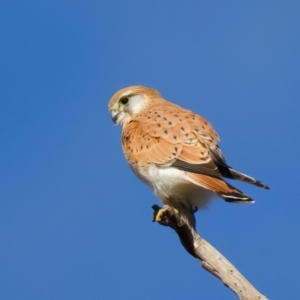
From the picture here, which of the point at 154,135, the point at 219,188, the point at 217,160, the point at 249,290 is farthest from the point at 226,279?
the point at 154,135

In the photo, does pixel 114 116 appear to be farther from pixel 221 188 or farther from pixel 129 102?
pixel 221 188

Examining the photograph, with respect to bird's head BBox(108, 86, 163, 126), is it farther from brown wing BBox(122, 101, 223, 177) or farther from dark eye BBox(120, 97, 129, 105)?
brown wing BBox(122, 101, 223, 177)

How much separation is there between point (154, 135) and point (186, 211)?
71cm

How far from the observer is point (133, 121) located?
7.05 meters

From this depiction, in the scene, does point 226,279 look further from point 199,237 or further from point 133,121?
point 133,121

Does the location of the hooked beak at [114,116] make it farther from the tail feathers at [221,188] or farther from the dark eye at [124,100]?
the tail feathers at [221,188]

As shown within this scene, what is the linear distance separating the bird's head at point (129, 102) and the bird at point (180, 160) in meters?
0.47

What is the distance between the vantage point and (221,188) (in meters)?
5.66

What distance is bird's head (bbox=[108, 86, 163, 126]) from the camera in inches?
295

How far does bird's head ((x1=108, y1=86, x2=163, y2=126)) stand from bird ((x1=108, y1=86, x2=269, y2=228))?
468 millimetres

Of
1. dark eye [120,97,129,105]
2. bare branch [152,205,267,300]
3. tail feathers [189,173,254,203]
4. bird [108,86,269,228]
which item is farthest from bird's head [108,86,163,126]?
bare branch [152,205,267,300]

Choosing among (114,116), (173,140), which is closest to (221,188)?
(173,140)

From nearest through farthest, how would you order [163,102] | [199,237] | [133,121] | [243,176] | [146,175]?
[199,237]
[243,176]
[146,175]
[133,121]
[163,102]

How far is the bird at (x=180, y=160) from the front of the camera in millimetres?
5867
